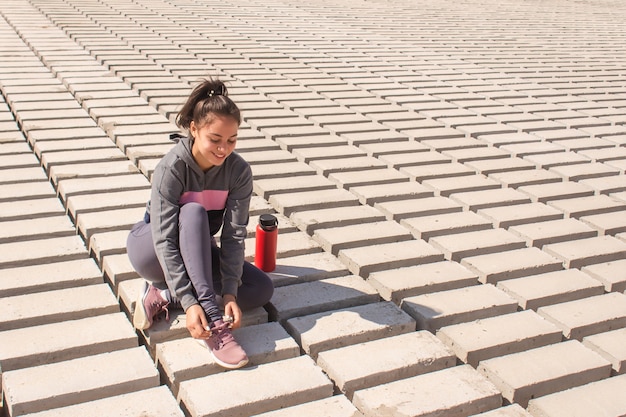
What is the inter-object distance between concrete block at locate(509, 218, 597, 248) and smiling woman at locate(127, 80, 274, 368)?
139 centimetres

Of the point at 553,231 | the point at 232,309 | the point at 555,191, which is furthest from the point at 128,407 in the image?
the point at 555,191

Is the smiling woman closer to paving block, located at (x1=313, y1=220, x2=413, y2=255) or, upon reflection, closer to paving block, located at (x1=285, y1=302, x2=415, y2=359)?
paving block, located at (x1=285, y1=302, x2=415, y2=359)

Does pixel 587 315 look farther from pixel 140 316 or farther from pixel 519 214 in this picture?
pixel 140 316

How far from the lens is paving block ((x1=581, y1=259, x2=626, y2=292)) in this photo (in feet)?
9.95

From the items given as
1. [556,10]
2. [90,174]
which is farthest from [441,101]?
[556,10]

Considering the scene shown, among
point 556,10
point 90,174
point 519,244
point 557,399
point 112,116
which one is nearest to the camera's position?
point 557,399

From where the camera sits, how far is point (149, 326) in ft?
7.97

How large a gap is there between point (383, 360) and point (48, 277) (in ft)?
4.22

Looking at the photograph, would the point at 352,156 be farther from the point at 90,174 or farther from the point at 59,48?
the point at 59,48

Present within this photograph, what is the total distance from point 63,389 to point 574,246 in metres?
2.26

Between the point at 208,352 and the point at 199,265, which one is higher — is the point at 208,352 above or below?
below

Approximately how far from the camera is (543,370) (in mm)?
2414

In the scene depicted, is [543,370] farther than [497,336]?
No

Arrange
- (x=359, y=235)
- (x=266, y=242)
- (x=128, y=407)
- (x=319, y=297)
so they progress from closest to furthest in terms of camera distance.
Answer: (x=128, y=407), (x=319, y=297), (x=266, y=242), (x=359, y=235)
